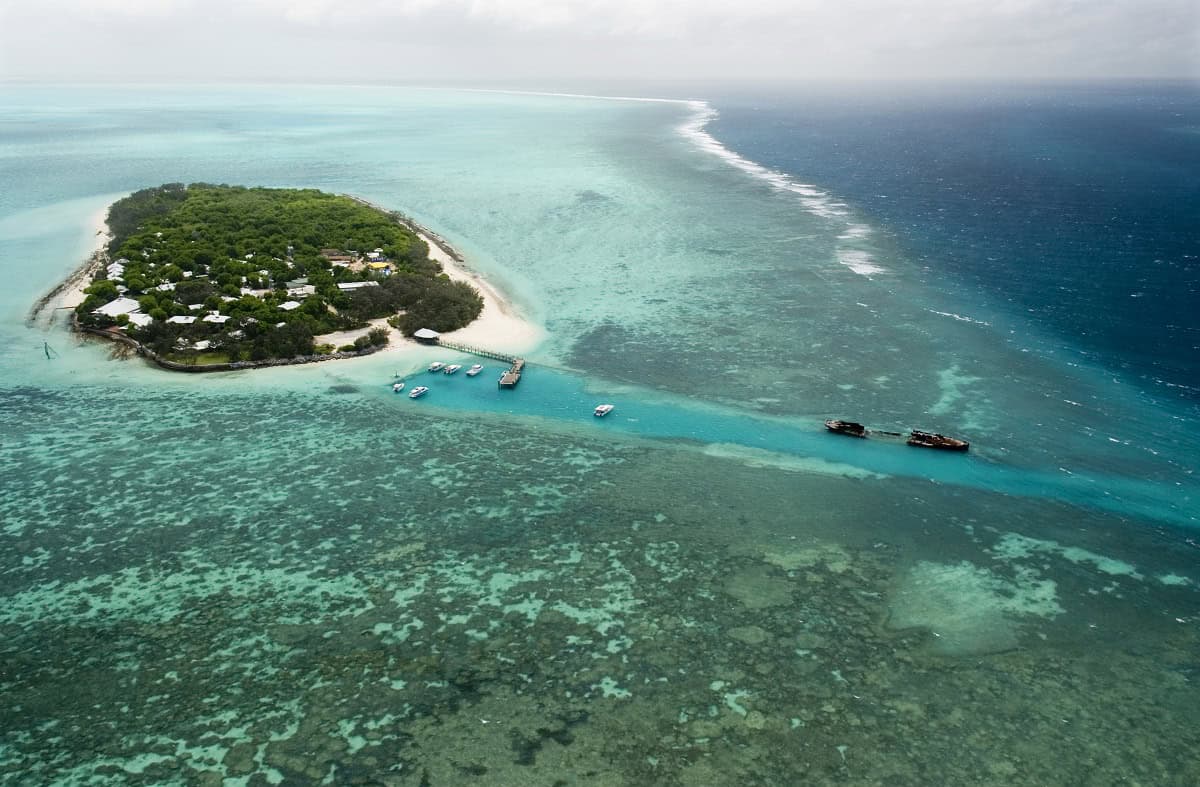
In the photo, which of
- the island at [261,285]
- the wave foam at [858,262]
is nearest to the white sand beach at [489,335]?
the island at [261,285]

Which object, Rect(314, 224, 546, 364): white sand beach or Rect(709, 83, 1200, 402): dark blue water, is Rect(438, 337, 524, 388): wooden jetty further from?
Rect(709, 83, 1200, 402): dark blue water

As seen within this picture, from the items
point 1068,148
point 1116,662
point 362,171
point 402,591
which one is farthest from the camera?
point 1068,148

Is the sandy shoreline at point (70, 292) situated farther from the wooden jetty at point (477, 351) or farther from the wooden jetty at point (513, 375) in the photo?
the wooden jetty at point (513, 375)

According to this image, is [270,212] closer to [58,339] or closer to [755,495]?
[58,339]

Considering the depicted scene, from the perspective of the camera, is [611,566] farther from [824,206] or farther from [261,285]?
[824,206]

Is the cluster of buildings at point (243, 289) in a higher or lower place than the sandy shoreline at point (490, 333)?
higher

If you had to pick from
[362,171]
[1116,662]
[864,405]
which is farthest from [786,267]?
[362,171]
